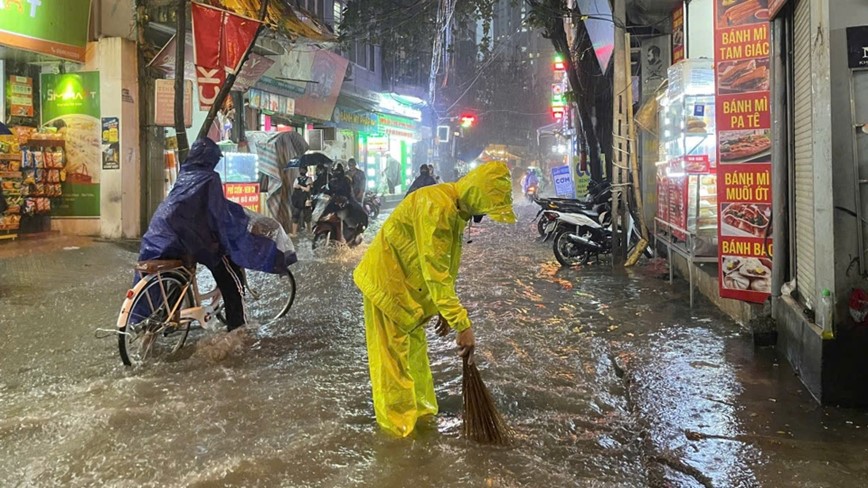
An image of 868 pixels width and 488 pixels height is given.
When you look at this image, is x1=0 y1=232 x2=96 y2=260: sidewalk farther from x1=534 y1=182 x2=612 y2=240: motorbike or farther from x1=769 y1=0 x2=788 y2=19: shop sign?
x1=769 y1=0 x2=788 y2=19: shop sign

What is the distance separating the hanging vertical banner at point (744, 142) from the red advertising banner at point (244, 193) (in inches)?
371

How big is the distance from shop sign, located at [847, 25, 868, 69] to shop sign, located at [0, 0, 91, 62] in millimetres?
10490

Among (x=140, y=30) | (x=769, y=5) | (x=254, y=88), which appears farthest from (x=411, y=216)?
(x=254, y=88)

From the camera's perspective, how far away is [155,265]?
493 centimetres

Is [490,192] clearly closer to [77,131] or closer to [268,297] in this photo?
[268,297]

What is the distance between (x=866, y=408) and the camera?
3.95m

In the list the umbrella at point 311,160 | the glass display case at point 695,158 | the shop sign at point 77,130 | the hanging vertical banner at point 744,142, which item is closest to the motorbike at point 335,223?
the umbrella at point 311,160

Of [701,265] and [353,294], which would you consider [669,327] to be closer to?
[701,265]

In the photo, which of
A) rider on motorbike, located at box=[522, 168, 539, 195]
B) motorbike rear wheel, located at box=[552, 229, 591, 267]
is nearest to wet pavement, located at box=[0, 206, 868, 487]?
motorbike rear wheel, located at box=[552, 229, 591, 267]

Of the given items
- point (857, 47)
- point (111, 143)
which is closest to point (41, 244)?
point (111, 143)

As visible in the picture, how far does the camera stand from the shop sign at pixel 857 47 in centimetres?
384

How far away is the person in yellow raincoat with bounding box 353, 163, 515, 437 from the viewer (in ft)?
11.0

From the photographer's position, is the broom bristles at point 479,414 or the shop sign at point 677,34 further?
the shop sign at point 677,34

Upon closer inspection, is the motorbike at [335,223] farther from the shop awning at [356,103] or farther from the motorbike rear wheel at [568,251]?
the shop awning at [356,103]
